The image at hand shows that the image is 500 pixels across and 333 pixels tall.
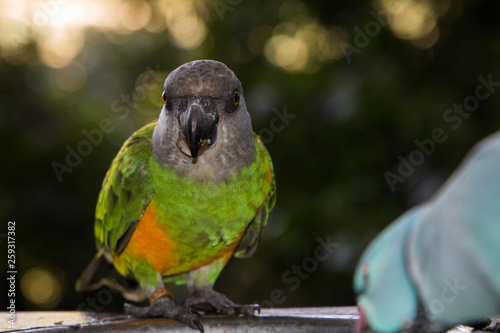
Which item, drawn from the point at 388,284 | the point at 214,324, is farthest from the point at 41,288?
the point at 388,284

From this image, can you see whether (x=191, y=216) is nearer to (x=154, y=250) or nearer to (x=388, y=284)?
(x=154, y=250)

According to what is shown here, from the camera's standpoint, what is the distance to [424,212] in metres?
0.73

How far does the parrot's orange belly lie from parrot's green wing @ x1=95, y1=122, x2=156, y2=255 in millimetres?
28

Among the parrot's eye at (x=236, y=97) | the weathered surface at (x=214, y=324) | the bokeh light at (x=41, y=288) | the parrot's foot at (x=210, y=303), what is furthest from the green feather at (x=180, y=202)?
the bokeh light at (x=41, y=288)

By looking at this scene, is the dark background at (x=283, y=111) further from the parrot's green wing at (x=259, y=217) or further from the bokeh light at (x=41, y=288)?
the parrot's green wing at (x=259, y=217)

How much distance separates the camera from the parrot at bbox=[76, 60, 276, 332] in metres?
1.71

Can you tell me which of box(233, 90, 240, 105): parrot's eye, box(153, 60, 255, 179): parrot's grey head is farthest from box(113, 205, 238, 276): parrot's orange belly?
box(233, 90, 240, 105): parrot's eye

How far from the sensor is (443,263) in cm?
66

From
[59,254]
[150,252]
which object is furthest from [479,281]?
[59,254]

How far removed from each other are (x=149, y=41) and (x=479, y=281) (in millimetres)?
3388

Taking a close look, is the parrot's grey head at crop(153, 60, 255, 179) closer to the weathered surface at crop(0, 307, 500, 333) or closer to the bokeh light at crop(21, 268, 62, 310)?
the weathered surface at crop(0, 307, 500, 333)

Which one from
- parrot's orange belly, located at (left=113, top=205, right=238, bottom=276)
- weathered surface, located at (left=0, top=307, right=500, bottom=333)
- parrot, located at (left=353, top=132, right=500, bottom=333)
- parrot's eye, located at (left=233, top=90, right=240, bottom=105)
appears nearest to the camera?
parrot, located at (left=353, top=132, right=500, bottom=333)

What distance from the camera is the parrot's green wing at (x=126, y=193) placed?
194cm

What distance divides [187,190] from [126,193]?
264 millimetres
